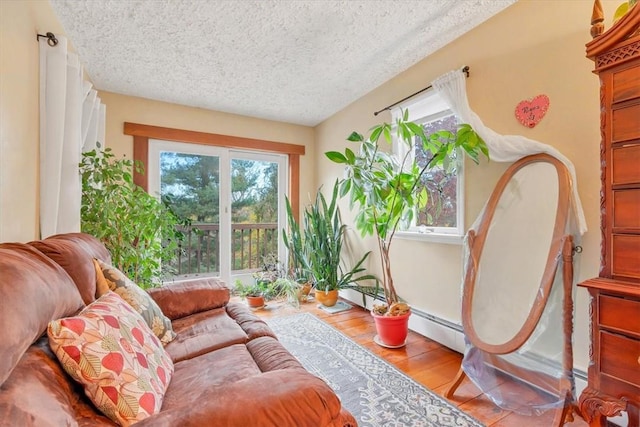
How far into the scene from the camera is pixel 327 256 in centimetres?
329

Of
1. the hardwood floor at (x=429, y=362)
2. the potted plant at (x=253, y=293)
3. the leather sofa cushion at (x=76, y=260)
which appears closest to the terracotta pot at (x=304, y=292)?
the hardwood floor at (x=429, y=362)

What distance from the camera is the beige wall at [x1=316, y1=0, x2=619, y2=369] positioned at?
1512 millimetres

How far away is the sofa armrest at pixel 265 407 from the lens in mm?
677

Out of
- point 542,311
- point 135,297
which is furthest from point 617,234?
point 135,297

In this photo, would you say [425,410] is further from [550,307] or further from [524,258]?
[524,258]

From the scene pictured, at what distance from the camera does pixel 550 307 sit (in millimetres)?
1549

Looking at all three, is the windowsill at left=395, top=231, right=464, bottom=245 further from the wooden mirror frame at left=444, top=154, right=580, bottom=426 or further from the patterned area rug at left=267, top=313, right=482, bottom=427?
the patterned area rug at left=267, top=313, right=482, bottom=427

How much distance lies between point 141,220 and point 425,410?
235cm

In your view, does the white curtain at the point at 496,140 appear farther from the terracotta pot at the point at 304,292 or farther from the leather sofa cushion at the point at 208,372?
the terracotta pot at the point at 304,292

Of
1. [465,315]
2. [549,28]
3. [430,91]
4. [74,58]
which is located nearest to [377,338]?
[465,315]

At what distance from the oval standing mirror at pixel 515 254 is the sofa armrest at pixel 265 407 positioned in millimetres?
1227

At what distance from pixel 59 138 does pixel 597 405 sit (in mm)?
2850

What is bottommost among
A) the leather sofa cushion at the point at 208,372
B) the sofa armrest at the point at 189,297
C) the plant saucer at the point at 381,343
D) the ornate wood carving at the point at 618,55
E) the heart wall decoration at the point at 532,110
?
the plant saucer at the point at 381,343

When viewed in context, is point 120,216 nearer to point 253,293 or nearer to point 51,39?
point 51,39
